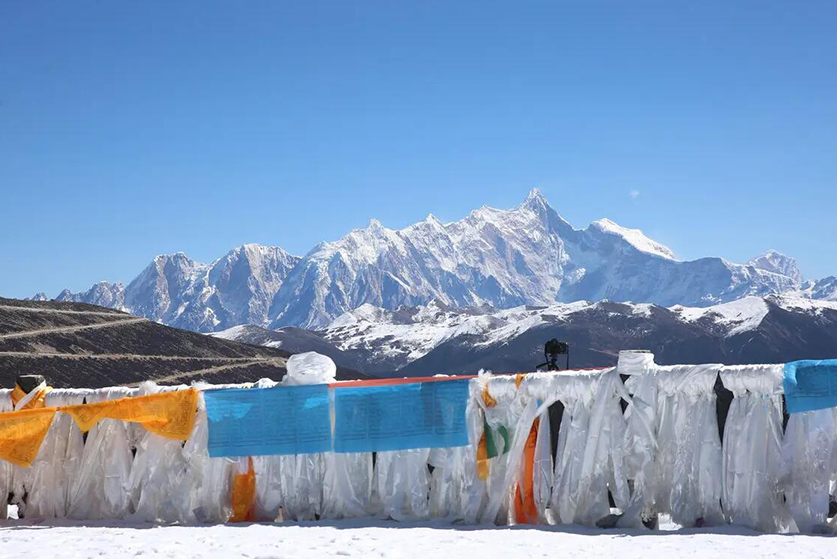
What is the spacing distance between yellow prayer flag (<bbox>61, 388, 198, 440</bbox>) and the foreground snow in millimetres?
1432

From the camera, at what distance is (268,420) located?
1249 cm

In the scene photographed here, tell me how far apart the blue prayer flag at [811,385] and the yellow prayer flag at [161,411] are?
23.5ft

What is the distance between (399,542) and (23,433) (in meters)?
6.33

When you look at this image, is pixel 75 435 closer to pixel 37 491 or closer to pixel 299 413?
pixel 37 491

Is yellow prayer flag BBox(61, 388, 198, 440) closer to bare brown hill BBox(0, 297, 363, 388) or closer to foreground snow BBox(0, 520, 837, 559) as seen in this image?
foreground snow BBox(0, 520, 837, 559)

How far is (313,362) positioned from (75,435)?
12.1 ft

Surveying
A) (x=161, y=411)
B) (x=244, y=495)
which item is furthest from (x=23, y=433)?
(x=244, y=495)

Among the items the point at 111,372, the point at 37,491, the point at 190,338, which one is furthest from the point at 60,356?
the point at 37,491

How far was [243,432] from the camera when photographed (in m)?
12.5

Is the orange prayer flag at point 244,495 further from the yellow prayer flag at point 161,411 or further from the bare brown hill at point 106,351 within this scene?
the bare brown hill at point 106,351

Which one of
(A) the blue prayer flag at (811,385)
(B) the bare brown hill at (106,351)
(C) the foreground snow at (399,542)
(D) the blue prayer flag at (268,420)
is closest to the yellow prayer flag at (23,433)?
(C) the foreground snow at (399,542)

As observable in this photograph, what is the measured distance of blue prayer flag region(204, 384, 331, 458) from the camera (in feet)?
40.3

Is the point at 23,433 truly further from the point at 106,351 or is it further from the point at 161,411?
the point at 106,351

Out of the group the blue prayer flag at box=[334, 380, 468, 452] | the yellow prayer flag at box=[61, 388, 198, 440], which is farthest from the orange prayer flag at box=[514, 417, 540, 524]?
the yellow prayer flag at box=[61, 388, 198, 440]
